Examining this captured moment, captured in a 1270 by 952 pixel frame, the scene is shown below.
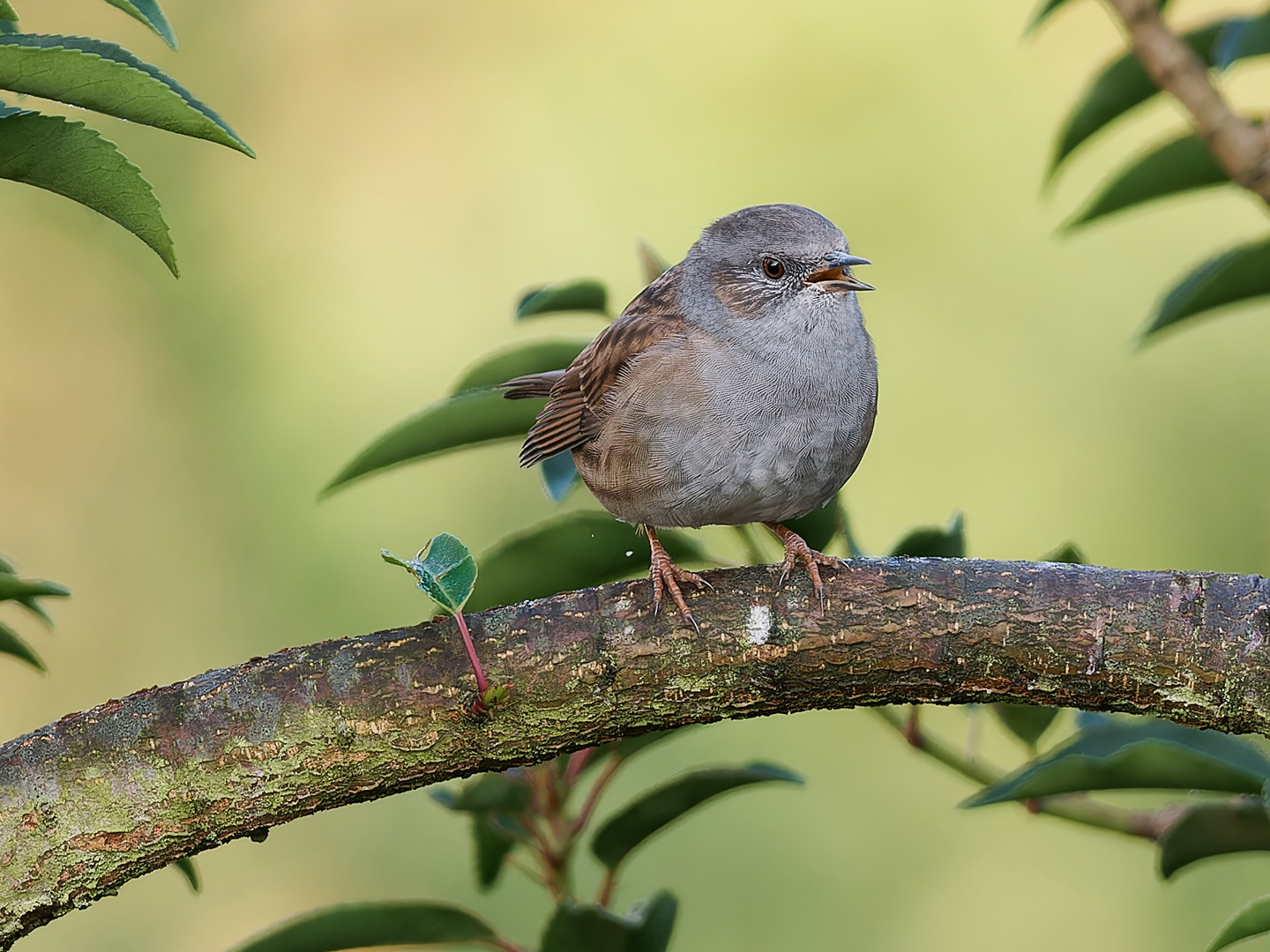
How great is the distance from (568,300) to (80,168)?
1.34 m

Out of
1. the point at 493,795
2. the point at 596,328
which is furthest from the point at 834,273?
the point at 596,328

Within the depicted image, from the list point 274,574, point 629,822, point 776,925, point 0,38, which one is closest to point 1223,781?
point 629,822

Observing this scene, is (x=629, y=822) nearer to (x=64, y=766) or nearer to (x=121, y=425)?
(x=64, y=766)

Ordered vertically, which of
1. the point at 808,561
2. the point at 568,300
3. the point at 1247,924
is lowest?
the point at 1247,924

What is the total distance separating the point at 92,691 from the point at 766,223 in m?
4.53

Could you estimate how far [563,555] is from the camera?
2932 mm

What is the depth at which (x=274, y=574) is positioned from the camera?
7102mm

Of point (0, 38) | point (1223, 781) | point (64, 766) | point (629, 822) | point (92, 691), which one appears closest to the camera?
point (0, 38)

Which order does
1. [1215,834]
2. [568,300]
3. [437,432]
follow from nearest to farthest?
1. [1215,834]
2. [437,432]
3. [568,300]

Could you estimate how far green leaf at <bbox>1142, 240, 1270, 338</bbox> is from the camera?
3.15 m

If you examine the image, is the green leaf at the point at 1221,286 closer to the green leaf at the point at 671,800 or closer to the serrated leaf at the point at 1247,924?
the green leaf at the point at 671,800

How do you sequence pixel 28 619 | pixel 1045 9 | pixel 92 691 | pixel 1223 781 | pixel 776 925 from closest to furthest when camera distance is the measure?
pixel 1223 781, pixel 1045 9, pixel 776 925, pixel 92 691, pixel 28 619

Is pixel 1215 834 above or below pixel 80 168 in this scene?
below

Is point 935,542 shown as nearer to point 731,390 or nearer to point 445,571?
point 731,390
